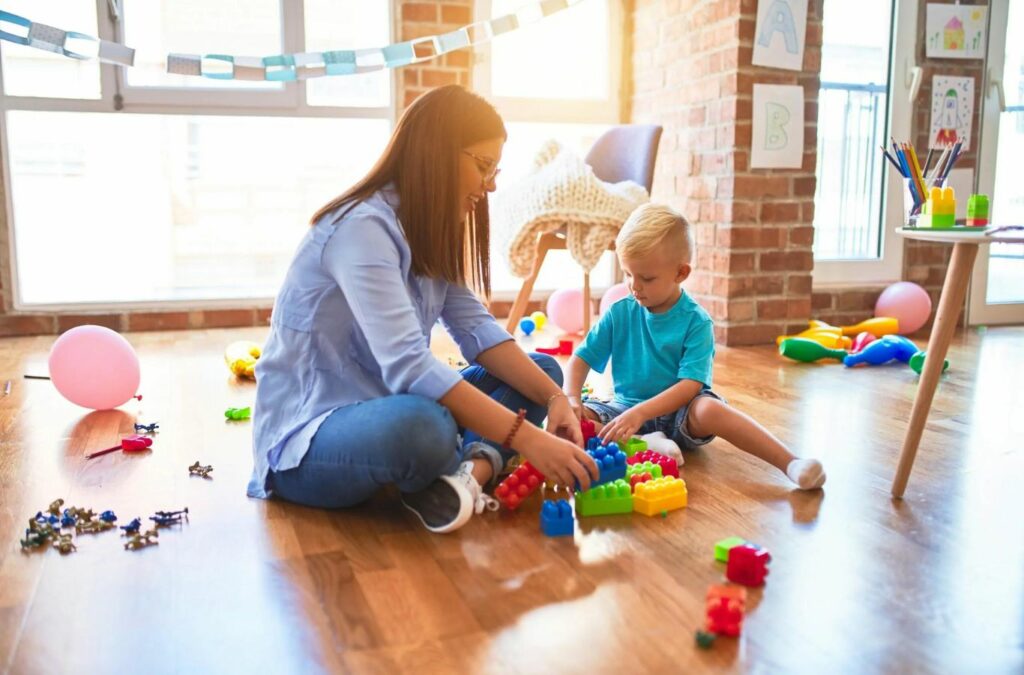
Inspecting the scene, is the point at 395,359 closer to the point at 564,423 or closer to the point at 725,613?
the point at 564,423

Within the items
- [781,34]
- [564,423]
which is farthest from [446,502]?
[781,34]

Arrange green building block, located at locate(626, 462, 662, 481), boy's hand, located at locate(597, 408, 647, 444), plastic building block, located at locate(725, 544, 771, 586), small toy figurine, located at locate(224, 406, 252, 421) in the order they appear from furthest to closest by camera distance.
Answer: small toy figurine, located at locate(224, 406, 252, 421) → boy's hand, located at locate(597, 408, 647, 444) → green building block, located at locate(626, 462, 662, 481) → plastic building block, located at locate(725, 544, 771, 586)

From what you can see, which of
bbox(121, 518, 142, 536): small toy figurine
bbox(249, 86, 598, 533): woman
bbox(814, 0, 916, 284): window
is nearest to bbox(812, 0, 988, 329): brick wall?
bbox(814, 0, 916, 284): window

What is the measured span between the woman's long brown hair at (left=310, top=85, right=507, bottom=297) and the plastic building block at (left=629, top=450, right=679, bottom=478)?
50 cm

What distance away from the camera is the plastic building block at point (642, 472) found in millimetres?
1527

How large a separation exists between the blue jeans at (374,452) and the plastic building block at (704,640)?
18.6 inches

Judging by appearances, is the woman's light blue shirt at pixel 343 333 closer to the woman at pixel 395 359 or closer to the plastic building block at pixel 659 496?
the woman at pixel 395 359

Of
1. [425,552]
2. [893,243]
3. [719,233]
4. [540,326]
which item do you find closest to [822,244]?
[893,243]

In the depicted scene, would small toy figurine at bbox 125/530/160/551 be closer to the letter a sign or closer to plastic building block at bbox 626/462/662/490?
plastic building block at bbox 626/462/662/490

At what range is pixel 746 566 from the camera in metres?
1.18

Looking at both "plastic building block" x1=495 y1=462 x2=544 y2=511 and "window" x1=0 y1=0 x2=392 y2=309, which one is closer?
"plastic building block" x1=495 y1=462 x2=544 y2=511

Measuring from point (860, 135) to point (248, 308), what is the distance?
2.49 meters

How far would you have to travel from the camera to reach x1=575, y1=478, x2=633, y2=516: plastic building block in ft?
4.76

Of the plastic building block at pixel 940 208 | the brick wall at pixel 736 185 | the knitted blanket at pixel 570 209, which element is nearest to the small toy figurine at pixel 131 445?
the knitted blanket at pixel 570 209
